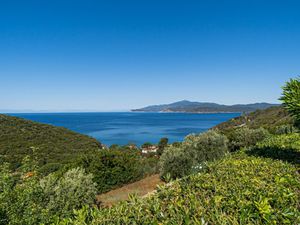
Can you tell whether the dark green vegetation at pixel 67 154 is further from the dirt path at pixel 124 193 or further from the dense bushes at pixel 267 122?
the dense bushes at pixel 267 122

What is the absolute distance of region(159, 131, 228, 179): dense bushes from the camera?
13539 millimetres

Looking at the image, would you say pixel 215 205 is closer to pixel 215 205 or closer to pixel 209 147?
pixel 215 205

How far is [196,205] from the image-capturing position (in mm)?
2711

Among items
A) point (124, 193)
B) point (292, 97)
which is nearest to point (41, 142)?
point (124, 193)

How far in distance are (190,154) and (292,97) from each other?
8952mm

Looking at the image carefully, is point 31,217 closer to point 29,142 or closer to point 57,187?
point 57,187

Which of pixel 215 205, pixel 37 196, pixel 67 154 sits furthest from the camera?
pixel 67 154

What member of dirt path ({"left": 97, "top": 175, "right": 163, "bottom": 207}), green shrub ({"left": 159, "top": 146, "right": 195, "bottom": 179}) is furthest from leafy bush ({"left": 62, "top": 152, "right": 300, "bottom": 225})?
green shrub ({"left": 159, "top": 146, "right": 195, "bottom": 179})

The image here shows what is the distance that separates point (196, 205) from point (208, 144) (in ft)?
43.0

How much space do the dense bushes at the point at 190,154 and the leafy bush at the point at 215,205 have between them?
30.8ft

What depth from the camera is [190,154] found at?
14.3 m

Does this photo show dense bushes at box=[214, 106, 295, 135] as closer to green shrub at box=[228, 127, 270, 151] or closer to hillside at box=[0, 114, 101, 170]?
green shrub at box=[228, 127, 270, 151]

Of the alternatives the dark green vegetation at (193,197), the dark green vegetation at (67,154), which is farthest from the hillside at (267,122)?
the dark green vegetation at (193,197)

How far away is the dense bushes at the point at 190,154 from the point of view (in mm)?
13539
